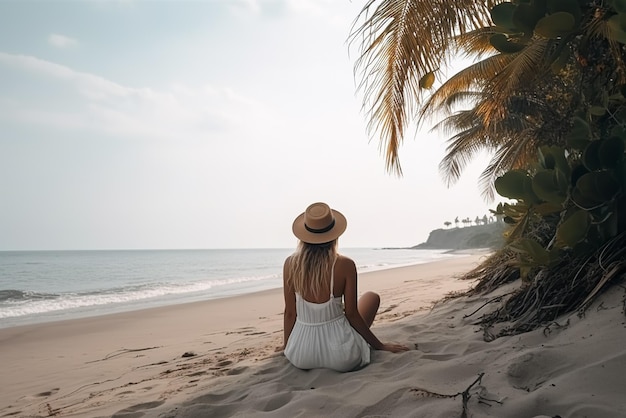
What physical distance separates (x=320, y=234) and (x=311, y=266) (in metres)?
0.22

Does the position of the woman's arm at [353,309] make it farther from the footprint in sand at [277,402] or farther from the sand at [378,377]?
the footprint in sand at [277,402]

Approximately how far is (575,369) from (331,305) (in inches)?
58.5

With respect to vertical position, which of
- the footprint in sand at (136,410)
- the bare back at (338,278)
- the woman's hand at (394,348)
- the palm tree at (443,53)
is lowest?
the footprint in sand at (136,410)

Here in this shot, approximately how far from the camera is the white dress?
9.61ft

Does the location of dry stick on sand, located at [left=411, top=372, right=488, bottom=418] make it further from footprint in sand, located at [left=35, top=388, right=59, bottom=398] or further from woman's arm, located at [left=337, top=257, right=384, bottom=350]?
footprint in sand, located at [left=35, top=388, right=59, bottom=398]

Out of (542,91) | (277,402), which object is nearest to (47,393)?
(277,402)

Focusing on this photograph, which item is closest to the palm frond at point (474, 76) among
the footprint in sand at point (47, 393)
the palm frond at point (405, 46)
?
the palm frond at point (405, 46)

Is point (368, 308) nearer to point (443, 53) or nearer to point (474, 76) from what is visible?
Answer: point (443, 53)

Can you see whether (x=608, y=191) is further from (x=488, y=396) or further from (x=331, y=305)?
(x=331, y=305)

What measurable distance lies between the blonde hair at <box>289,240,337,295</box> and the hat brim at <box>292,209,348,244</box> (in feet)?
0.18

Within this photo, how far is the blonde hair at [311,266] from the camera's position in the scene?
3.08m

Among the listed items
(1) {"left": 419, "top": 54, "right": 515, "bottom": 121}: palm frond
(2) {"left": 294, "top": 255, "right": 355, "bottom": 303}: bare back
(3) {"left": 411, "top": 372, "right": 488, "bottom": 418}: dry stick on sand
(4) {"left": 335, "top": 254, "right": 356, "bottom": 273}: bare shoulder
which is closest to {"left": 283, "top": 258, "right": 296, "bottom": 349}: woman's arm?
(2) {"left": 294, "top": 255, "right": 355, "bottom": 303}: bare back

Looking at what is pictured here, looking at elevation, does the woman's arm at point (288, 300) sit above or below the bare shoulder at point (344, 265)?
below

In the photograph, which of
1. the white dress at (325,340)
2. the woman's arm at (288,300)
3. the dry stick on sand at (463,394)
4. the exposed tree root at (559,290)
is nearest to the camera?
the dry stick on sand at (463,394)
